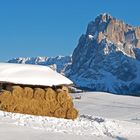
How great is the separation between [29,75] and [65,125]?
413 centimetres

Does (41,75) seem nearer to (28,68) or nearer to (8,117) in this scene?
(28,68)

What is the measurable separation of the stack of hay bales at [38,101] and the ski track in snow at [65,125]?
1.27 metres

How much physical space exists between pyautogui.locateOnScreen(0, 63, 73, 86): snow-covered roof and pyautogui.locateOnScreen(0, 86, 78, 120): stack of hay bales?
1.48ft

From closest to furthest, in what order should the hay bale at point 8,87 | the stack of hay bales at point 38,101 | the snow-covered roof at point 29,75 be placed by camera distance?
1. the stack of hay bales at point 38,101
2. the snow-covered roof at point 29,75
3. the hay bale at point 8,87

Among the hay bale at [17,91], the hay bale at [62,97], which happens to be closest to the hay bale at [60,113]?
the hay bale at [62,97]

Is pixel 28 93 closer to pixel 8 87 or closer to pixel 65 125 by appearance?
pixel 8 87

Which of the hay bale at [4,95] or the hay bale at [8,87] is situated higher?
the hay bale at [8,87]

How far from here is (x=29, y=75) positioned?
28.2m

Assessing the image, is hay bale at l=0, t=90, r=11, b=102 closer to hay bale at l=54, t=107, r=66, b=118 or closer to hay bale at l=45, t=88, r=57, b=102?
hay bale at l=45, t=88, r=57, b=102

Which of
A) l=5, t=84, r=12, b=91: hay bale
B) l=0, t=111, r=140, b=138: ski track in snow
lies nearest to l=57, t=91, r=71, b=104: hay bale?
l=0, t=111, r=140, b=138: ski track in snow

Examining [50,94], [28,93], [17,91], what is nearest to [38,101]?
[28,93]

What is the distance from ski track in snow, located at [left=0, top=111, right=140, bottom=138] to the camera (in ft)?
79.4

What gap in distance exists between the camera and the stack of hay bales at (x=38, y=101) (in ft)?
89.2

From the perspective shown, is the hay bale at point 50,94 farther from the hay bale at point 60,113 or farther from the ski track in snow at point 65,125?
the ski track in snow at point 65,125
